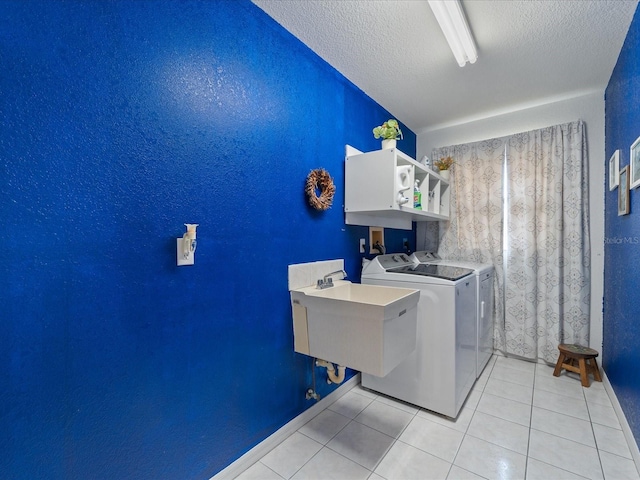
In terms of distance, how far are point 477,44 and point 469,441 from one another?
2.49 metres

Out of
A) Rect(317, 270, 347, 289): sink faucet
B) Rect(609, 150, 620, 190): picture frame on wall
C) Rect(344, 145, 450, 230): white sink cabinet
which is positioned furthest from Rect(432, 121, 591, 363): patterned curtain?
Rect(317, 270, 347, 289): sink faucet

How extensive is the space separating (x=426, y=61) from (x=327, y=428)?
2.60m

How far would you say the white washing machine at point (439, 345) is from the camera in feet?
6.23

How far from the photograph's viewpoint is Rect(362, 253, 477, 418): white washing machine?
1.90 m

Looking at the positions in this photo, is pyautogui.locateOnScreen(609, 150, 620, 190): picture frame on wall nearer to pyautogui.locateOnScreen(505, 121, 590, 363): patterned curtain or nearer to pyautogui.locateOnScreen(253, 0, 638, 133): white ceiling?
pyautogui.locateOnScreen(505, 121, 590, 363): patterned curtain

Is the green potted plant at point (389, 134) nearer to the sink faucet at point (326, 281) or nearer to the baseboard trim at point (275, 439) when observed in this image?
the sink faucet at point (326, 281)

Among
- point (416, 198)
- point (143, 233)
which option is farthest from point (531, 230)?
point (143, 233)

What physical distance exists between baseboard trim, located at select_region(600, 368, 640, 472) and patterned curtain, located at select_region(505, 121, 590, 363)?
1.35ft

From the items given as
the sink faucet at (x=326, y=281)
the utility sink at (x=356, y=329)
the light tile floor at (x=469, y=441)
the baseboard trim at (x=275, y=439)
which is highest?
the sink faucet at (x=326, y=281)

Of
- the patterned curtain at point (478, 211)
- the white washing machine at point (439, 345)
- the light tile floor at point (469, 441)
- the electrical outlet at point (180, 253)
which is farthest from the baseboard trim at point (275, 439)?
the patterned curtain at point (478, 211)

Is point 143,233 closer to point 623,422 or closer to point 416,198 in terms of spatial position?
point 416,198

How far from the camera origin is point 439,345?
6.38ft

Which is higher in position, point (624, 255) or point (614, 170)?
point (614, 170)

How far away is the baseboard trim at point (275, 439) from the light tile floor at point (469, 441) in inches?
1.3
